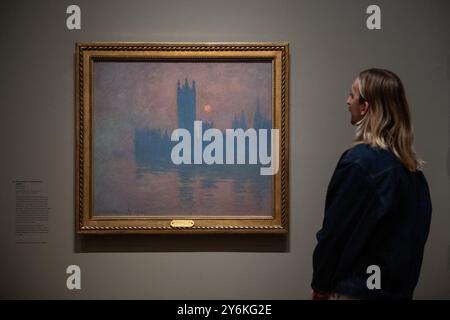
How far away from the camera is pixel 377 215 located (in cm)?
111

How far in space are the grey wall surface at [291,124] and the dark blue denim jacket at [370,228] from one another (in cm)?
58

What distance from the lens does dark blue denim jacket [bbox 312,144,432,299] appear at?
111 centimetres

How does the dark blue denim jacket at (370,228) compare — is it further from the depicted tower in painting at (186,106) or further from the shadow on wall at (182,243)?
the depicted tower in painting at (186,106)

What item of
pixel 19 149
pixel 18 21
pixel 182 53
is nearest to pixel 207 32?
pixel 182 53

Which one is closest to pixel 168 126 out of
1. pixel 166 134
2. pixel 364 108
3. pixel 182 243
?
pixel 166 134

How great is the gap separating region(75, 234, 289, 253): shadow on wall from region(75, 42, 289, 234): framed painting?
0.27 feet

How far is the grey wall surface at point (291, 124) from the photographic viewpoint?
1714mm

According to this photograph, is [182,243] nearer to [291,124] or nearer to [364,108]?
[291,124]

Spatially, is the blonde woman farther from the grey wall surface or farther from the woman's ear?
the grey wall surface

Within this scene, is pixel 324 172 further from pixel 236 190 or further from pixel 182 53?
pixel 182 53

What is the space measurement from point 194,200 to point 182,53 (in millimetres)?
580

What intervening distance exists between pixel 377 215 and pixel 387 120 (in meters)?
0.26

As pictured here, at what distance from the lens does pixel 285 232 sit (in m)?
1.69

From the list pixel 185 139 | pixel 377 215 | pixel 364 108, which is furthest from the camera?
pixel 185 139
